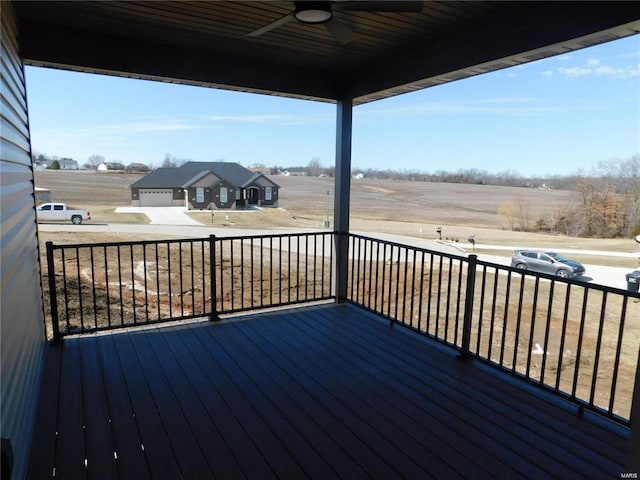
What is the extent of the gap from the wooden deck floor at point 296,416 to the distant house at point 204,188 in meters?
15.5

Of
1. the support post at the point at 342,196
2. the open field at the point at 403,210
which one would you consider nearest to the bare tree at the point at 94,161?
the open field at the point at 403,210

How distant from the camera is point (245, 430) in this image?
2262 millimetres

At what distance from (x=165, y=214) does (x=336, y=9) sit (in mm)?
16377

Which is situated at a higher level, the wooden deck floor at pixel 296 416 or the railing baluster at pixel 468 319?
the railing baluster at pixel 468 319

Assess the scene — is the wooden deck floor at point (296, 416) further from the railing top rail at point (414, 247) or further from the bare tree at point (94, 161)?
the bare tree at point (94, 161)

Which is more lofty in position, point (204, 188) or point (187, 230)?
point (204, 188)

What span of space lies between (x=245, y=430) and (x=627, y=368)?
1114cm

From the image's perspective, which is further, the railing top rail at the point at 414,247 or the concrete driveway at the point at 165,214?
the concrete driveway at the point at 165,214

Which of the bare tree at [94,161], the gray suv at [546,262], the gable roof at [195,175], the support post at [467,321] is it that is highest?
the bare tree at [94,161]

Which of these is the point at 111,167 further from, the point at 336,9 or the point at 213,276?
the point at 336,9

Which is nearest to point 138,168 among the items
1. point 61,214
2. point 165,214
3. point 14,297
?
point 165,214

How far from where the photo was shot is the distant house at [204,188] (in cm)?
1878

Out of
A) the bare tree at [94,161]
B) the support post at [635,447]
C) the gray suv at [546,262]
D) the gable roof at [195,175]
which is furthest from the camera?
the gable roof at [195,175]

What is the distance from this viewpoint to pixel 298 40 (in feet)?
11.0
